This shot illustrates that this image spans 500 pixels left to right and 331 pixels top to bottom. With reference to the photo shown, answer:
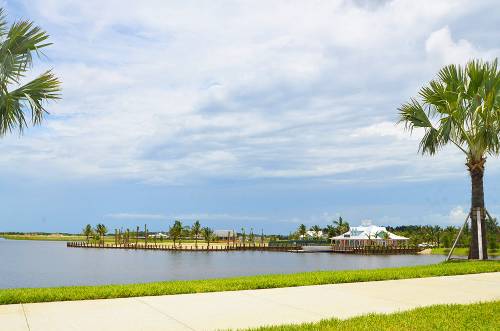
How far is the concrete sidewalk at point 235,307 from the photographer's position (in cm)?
767

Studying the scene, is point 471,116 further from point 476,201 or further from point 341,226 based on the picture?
point 341,226

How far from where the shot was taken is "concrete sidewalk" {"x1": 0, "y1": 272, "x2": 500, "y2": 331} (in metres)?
7.67

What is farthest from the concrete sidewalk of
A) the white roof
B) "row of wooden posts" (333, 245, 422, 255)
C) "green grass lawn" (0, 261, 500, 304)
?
the white roof

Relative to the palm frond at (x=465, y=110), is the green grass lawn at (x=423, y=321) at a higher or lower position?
lower

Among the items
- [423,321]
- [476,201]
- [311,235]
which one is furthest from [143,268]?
[311,235]

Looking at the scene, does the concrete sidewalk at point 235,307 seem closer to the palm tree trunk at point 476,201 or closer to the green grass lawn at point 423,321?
the green grass lawn at point 423,321

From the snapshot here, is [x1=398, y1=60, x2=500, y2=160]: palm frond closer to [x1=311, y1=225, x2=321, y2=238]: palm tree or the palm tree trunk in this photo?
the palm tree trunk

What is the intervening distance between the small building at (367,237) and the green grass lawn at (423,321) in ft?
342

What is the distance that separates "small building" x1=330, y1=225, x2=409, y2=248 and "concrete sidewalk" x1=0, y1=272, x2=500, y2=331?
102 m

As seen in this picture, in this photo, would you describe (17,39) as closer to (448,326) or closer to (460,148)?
(448,326)

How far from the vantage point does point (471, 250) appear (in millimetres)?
20219

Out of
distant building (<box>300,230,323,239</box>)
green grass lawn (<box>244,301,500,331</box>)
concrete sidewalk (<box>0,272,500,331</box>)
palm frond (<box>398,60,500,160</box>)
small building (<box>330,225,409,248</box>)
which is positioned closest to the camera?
green grass lawn (<box>244,301,500,331</box>)

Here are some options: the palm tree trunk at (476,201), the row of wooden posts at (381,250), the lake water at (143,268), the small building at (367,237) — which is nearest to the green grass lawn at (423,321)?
the palm tree trunk at (476,201)

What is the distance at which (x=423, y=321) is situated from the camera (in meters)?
7.79
